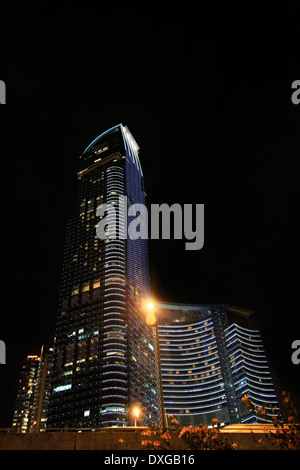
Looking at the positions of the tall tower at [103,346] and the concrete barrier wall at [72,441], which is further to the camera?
the tall tower at [103,346]

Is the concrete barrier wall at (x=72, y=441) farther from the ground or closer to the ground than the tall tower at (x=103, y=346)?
closer to the ground

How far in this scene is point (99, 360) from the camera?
164m

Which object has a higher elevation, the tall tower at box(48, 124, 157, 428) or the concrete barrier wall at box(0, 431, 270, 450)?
the tall tower at box(48, 124, 157, 428)

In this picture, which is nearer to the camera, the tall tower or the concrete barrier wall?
the concrete barrier wall

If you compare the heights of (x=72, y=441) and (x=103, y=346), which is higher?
(x=103, y=346)

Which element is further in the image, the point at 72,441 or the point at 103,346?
the point at 103,346
